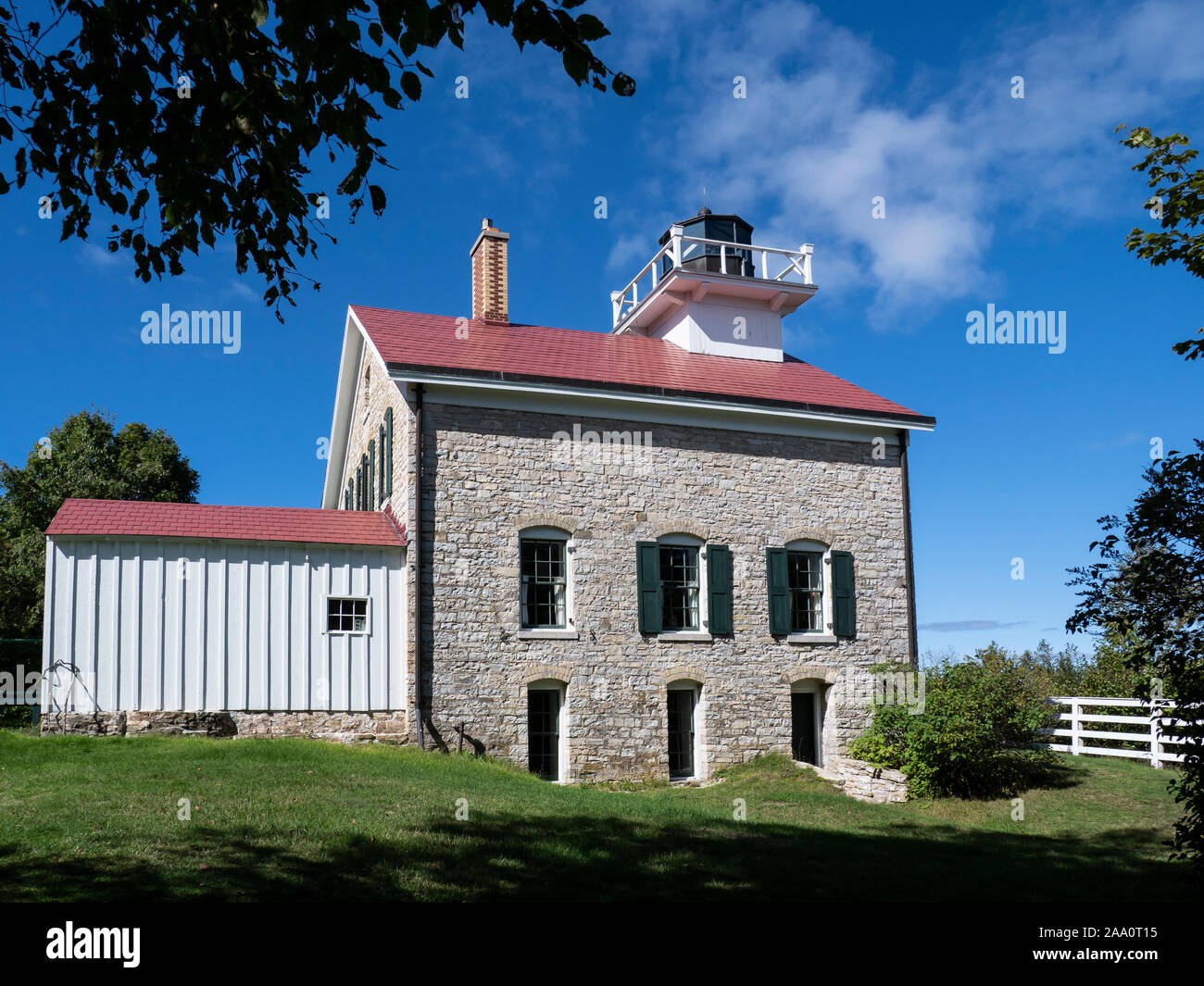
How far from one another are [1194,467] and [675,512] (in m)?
11.6

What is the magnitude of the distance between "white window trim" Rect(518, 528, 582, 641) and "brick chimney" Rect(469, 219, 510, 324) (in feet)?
18.0

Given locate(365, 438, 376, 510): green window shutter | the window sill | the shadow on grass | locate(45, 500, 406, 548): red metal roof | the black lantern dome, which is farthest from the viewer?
the black lantern dome

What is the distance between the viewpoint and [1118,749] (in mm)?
17219

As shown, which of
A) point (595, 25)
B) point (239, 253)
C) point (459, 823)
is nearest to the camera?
point (595, 25)

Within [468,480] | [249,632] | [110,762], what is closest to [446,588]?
[468,480]

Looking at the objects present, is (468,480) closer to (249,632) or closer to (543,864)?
(249,632)

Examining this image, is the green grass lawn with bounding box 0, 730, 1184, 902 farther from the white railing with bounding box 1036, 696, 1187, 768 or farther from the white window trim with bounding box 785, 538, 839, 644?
the white window trim with bounding box 785, 538, 839, 644

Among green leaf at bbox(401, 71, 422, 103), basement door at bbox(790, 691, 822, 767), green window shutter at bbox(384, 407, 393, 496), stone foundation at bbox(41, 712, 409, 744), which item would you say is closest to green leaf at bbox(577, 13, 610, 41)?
green leaf at bbox(401, 71, 422, 103)

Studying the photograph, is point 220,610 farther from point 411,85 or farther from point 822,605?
point 411,85

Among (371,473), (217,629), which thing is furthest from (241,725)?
(371,473)

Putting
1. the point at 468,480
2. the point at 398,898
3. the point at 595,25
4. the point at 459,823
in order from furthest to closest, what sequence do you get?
1. the point at 468,480
2. the point at 459,823
3. the point at 398,898
4. the point at 595,25

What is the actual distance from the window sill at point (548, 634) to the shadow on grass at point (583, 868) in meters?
6.01

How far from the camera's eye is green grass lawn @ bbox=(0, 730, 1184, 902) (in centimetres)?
717

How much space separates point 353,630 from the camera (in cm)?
1527
